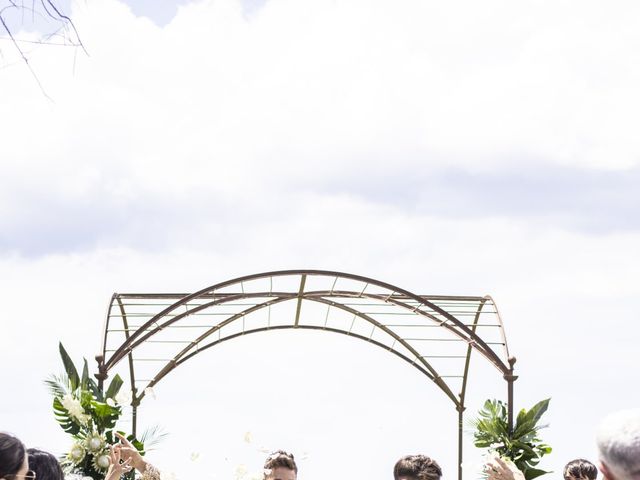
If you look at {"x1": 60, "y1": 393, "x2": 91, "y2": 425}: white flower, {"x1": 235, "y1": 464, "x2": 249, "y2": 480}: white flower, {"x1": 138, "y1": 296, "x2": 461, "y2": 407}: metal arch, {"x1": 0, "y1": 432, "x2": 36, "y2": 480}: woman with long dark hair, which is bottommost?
{"x1": 0, "y1": 432, "x2": 36, "y2": 480}: woman with long dark hair

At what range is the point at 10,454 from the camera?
115 inches

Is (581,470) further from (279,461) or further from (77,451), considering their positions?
(77,451)

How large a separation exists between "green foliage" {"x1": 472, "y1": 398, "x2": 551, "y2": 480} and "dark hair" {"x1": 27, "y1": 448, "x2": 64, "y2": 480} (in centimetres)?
803

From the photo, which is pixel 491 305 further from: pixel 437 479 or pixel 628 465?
pixel 628 465

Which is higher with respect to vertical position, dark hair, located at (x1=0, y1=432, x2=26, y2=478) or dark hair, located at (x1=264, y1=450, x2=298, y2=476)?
dark hair, located at (x1=264, y1=450, x2=298, y2=476)

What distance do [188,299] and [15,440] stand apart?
28.4ft

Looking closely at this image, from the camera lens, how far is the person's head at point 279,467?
16.0ft

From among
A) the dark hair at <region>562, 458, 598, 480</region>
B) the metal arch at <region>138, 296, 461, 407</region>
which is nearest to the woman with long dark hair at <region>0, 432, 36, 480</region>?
the dark hair at <region>562, 458, 598, 480</region>

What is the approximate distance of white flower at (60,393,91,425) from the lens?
28.1 feet

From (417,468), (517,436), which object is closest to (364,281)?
(517,436)

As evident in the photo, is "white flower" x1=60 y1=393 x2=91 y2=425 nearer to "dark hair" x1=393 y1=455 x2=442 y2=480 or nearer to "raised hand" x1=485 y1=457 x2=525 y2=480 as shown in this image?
"dark hair" x1=393 y1=455 x2=442 y2=480

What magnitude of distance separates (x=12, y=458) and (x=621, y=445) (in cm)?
195

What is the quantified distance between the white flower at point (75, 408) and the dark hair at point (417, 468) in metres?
5.38

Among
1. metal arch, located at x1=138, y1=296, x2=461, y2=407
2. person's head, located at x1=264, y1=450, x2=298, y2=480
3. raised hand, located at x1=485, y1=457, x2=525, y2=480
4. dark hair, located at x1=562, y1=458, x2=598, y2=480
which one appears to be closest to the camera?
raised hand, located at x1=485, y1=457, x2=525, y2=480
